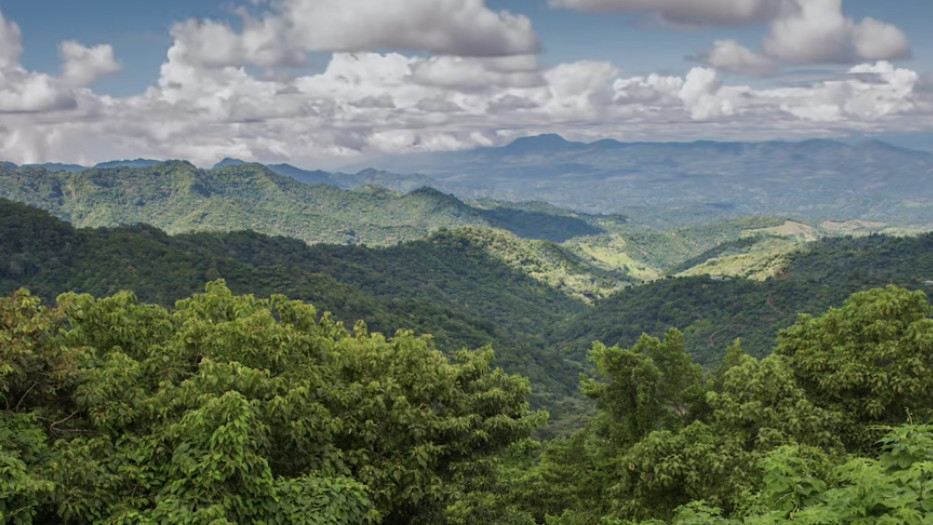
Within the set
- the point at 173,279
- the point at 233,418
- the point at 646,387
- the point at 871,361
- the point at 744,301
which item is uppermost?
the point at 233,418

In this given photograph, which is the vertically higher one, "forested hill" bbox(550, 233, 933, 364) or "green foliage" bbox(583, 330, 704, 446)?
"green foliage" bbox(583, 330, 704, 446)

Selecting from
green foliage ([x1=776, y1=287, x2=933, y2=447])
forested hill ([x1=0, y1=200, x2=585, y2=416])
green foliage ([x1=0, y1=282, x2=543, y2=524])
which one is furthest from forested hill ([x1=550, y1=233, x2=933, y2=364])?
green foliage ([x1=0, y1=282, x2=543, y2=524])

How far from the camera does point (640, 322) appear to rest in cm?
17388

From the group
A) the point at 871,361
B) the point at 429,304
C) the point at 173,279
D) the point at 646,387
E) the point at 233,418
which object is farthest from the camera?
the point at 429,304

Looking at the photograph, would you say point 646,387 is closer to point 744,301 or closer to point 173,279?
point 173,279

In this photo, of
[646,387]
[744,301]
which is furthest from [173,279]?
[744,301]

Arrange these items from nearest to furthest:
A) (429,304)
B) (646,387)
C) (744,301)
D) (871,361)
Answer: (871,361)
(646,387)
(744,301)
(429,304)

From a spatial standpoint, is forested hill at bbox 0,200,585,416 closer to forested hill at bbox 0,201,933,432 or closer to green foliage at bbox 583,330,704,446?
forested hill at bbox 0,201,933,432

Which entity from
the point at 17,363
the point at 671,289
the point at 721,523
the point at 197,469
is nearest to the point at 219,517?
the point at 197,469

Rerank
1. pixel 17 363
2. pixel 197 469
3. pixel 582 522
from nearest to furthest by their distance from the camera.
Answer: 1. pixel 197 469
2. pixel 17 363
3. pixel 582 522

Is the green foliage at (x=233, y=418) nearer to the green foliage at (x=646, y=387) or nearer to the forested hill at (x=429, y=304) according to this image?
the green foliage at (x=646, y=387)

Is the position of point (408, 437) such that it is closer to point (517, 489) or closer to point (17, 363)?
point (17, 363)

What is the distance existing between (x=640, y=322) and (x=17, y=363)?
17202 centimetres

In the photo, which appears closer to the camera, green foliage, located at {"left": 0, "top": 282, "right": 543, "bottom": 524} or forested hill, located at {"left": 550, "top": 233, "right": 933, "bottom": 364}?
green foliage, located at {"left": 0, "top": 282, "right": 543, "bottom": 524}
